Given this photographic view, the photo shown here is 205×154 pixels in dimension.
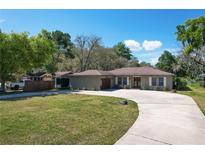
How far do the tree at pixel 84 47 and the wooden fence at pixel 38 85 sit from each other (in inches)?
551

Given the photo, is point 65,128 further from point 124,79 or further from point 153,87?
point 124,79

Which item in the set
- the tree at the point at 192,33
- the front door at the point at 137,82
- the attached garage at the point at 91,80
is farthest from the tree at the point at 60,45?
the tree at the point at 192,33

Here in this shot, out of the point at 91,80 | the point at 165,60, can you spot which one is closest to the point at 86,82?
the point at 91,80

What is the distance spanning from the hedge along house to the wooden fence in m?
2.79

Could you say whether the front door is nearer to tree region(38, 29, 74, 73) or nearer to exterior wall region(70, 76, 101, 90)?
exterior wall region(70, 76, 101, 90)

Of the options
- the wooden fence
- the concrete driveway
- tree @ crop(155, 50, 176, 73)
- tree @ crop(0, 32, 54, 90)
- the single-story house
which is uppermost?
tree @ crop(155, 50, 176, 73)

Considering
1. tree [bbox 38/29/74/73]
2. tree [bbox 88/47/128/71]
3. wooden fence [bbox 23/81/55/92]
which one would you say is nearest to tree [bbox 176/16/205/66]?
wooden fence [bbox 23/81/55/92]

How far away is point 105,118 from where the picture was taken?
30.9 feet

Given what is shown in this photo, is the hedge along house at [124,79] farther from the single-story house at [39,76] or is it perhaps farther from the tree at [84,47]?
the tree at [84,47]

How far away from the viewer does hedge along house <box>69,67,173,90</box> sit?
26922 millimetres

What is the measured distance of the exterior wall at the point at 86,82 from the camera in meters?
28.0

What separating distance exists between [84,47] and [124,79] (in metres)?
16.5

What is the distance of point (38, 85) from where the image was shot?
26938mm
